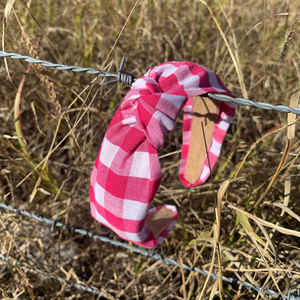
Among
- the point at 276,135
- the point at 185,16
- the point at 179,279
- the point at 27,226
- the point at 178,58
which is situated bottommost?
the point at 179,279

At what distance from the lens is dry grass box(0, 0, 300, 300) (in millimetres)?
699

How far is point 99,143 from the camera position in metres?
0.94

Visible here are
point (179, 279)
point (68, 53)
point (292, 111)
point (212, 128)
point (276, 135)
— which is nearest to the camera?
point (292, 111)

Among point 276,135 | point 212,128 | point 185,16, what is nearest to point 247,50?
point 185,16

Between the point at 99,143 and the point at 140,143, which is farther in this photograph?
the point at 99,143

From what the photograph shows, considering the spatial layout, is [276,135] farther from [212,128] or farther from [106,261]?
[106,261]

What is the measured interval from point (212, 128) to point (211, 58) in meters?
0.60

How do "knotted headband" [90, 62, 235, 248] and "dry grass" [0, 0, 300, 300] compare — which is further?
"dry grass" [0, 0, 300, 300]

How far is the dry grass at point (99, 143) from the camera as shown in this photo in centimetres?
70

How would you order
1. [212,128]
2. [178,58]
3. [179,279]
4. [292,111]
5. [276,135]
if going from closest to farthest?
[292,111]
[212,128]
[179,279]
[276,135]
[178,58]

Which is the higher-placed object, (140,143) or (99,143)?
(140,143)

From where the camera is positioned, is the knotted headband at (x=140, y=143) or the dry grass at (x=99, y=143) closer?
the knotted headband at (x=140, y=143)

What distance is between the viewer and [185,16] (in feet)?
3.92

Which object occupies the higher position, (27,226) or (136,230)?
(136,230)
